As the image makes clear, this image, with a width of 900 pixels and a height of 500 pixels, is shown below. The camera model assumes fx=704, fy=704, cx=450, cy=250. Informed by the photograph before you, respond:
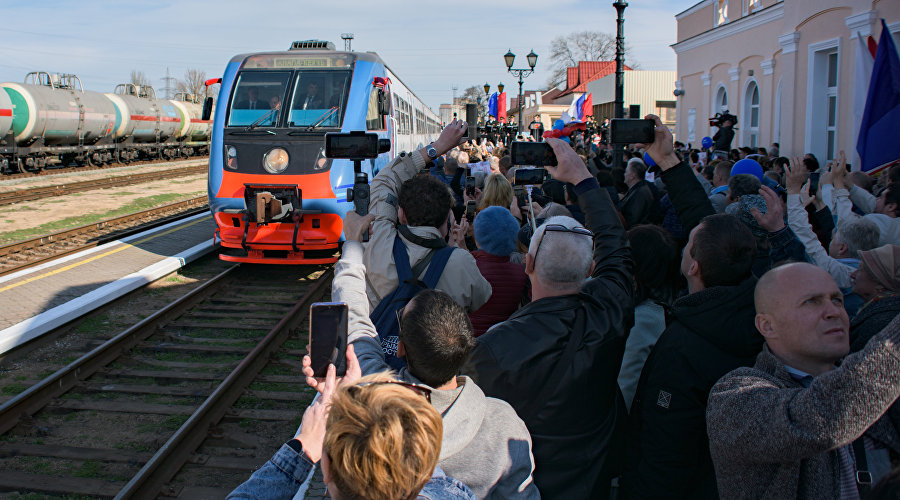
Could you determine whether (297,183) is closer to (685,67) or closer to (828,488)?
(828,488)

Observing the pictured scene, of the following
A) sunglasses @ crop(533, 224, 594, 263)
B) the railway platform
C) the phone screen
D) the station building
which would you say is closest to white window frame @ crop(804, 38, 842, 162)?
the station building

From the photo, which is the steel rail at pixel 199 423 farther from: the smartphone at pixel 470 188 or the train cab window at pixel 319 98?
the train cab window at pixel 319 98

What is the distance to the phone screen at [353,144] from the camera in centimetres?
505

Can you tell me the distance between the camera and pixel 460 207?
8.39m

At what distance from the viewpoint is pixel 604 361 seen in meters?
2.80

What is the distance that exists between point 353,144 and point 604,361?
9.48 feet

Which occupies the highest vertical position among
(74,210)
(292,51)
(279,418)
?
(292,51)

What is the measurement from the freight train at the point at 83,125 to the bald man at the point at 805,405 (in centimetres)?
2631

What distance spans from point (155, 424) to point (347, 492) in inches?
189

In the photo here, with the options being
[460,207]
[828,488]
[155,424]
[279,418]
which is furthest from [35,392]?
[828,488]

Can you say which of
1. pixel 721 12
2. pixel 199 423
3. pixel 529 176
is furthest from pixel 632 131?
pixel 721 12

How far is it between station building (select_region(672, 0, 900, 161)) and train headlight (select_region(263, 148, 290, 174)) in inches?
294

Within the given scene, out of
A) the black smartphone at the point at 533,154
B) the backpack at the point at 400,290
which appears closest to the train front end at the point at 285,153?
the black smartphone at the point at 533,154

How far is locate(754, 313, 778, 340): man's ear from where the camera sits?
221 centimetres
